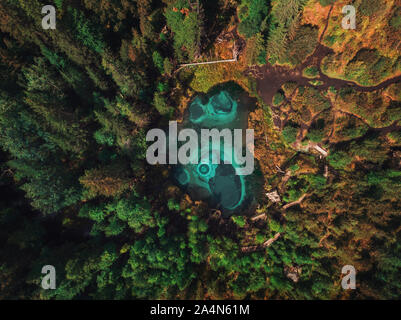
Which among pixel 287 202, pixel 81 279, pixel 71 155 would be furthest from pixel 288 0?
pixel 81 279

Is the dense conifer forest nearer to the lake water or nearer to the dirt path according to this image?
the dirt path

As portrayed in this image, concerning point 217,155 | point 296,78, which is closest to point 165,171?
point 217,155

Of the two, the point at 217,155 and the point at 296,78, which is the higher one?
the point at 296,78

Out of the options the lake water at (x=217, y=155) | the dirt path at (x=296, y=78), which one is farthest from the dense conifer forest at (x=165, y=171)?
the lake water at (x=217, y=155)

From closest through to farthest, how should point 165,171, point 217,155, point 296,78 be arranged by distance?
point 296,78 → point 165,171 → point 217,155

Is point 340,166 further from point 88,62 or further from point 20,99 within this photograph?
point 20,99

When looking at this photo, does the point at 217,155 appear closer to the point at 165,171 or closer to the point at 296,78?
the point at 165,171

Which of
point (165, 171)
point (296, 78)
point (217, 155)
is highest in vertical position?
point (296, 78)

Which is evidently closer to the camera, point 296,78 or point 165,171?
point 296,78

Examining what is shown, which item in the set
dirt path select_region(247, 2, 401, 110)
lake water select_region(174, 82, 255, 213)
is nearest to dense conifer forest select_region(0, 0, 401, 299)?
dirt path select_region(247, 2, 401, 110)
